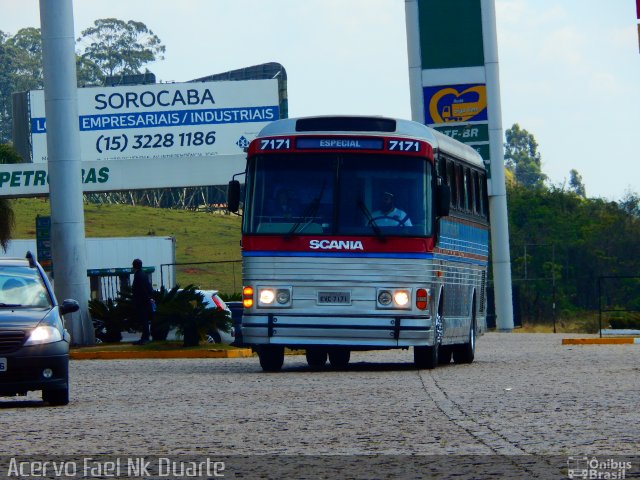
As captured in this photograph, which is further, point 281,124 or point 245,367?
point 245,367

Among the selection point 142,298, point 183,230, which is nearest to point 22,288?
point 142,298

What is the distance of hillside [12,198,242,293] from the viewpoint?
3337 inches

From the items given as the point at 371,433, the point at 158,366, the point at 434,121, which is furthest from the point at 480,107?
the point at 371,433

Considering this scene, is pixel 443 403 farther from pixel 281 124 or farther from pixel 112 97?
pixel 112 97

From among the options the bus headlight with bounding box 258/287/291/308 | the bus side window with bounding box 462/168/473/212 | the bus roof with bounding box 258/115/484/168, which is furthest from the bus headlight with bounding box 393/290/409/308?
the bus side window with bounding box 462/168/473/212

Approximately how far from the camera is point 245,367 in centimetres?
2394

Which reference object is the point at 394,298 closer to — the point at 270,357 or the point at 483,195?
the point at 270,357

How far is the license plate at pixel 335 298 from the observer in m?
20.4

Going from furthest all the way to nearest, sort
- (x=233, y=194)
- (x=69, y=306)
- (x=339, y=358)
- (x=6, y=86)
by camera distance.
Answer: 1. (x=6, y=86)
2. (x=339, y=358)
3. (x=233, y=194)
4. (x=69, y=306)

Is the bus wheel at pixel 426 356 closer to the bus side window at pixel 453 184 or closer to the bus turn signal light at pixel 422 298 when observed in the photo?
the bus turn signal light at pixel 422 298

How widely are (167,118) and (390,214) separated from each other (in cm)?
4794

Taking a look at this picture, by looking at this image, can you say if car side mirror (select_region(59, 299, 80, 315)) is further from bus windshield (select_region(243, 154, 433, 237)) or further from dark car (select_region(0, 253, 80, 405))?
bus windshield (select_region(243, 154, 433, 237))

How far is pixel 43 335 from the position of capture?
15.6 m

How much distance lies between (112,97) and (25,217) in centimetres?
2788
